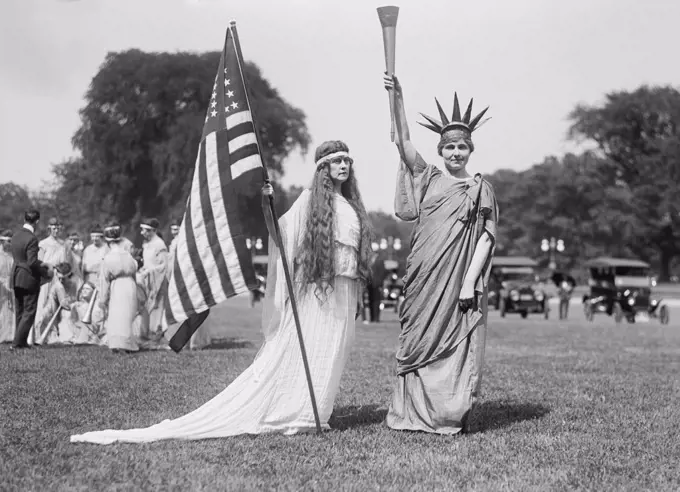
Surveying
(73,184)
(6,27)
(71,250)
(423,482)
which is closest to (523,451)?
(423,482)

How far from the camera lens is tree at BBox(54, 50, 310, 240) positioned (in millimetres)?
49969

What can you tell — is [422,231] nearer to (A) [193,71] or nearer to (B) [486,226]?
(B) [486,226]

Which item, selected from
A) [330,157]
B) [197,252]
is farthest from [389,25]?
[197,252]

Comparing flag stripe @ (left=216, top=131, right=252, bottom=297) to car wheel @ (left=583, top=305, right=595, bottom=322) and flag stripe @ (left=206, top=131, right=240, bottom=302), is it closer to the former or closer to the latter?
flag stripe @ (left=206, top=131, right=240, bottom=302)

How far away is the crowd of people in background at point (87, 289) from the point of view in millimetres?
13484

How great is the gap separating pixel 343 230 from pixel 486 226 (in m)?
1.08

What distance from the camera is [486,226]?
22.9ft

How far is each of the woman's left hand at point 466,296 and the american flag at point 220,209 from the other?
1.54 m

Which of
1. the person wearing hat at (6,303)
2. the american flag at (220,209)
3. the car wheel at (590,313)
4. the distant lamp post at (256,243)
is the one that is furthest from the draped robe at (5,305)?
the car wheel at (590,313)

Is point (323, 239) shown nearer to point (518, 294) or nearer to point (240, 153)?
point (240, 153)

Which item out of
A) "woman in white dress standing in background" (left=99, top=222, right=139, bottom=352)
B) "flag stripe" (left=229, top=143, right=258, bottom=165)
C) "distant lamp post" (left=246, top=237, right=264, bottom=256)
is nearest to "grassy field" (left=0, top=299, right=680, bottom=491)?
"woman in white dress standing in background" (left=99, top=222, right=139, bottom=352)

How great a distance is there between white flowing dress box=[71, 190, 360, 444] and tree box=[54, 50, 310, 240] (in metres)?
42.9

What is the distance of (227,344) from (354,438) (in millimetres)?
9388

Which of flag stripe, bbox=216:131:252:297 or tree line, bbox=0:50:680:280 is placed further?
tree line, bbox=0:50:680:280
